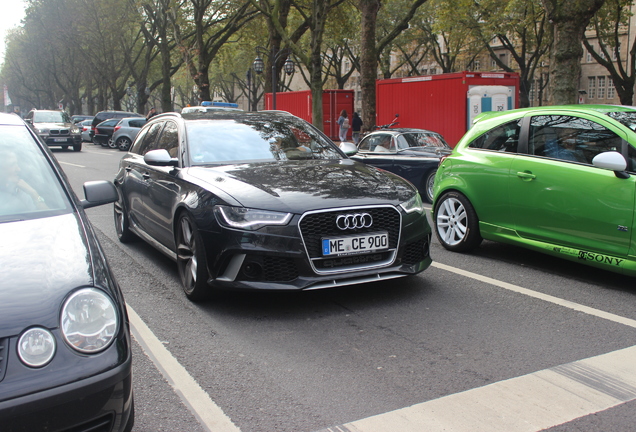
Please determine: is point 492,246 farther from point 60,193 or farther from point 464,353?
point 60,193

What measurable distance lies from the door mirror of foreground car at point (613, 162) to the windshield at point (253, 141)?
231cm

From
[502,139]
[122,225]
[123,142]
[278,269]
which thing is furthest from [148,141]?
[123,142]

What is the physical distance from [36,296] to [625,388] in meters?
2.95

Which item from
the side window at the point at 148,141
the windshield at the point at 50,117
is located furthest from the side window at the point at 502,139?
the windshield at the point at 50,117

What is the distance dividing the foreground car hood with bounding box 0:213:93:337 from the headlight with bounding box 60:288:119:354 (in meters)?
0.04

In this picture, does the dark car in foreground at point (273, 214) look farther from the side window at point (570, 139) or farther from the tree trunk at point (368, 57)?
the tree trunk at point (368, 57)

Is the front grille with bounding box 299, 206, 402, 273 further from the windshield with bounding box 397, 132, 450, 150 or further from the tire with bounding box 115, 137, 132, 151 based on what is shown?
the tire with bounding box 115, 137, 132, 151

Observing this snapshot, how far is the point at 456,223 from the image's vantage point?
7.18 m

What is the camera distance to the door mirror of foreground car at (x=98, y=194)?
3.92 meters

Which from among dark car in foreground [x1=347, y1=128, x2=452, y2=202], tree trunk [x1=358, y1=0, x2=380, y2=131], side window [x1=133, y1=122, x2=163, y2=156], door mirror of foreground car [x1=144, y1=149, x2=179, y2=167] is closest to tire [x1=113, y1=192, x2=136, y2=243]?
side window [x1=133, y1=122, x2=163, y2=156]

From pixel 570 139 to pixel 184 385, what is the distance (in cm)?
417

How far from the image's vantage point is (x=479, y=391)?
3.49 metres

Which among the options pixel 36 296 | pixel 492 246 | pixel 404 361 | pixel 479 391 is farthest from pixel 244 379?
pixel 492 246

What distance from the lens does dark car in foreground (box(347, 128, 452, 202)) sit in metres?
11.9
